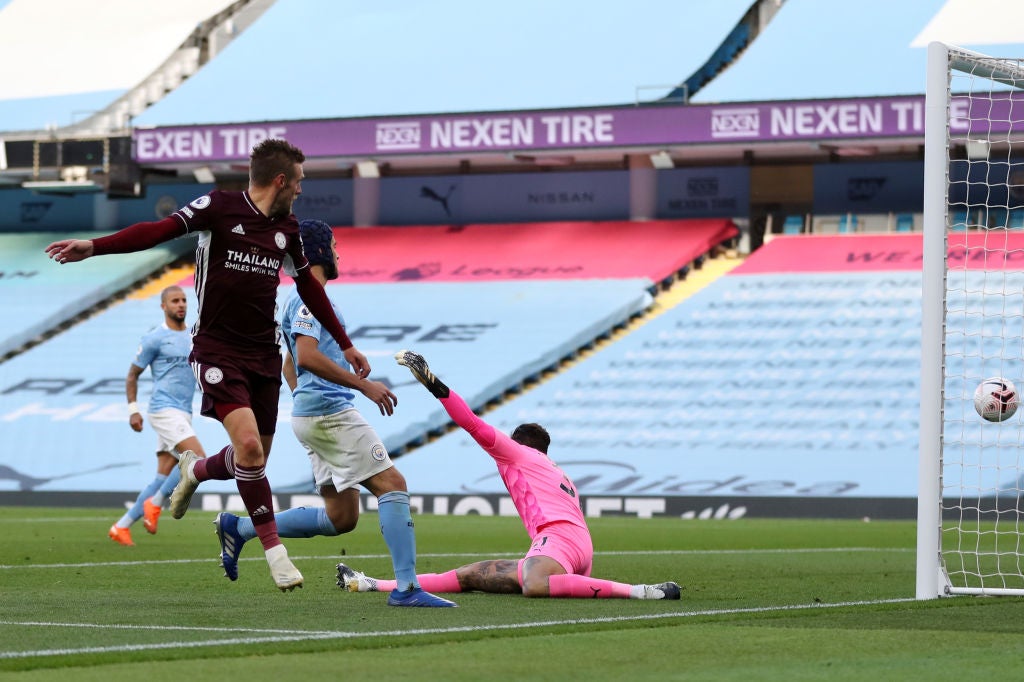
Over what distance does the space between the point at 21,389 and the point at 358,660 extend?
24.8m

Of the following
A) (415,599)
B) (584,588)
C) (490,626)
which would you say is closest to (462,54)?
(584,588)

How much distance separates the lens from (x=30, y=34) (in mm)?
37656

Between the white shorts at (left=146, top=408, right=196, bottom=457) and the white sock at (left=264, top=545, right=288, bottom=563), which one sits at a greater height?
the white sock at (left=264, top=545, right=288, bottom=563)

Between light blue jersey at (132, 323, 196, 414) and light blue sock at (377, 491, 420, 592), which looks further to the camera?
light blue jersey at (132, 323, 196, 414)

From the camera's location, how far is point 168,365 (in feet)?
47.9

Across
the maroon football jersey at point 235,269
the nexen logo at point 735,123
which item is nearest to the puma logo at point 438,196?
the nexen logo at point 735,123

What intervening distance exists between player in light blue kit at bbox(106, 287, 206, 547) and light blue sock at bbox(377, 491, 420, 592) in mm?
6055

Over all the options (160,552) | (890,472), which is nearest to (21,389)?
(890,472)

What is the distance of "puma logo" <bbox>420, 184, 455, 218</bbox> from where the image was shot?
33.3m

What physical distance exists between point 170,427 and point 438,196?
63.7 ft

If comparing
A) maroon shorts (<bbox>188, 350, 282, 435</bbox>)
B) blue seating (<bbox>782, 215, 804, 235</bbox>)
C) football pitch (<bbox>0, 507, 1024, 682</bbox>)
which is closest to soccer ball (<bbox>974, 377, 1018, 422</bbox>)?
football pitch (<bbox>0, 507, 1024, 682</bbox>)

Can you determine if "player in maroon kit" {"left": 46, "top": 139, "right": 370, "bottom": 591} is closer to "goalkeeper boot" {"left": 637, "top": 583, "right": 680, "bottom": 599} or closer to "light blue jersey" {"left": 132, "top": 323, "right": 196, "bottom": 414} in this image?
"goalkeeper boot" {"left": 637, "top": 583, "right": 680, "bottom": 599}

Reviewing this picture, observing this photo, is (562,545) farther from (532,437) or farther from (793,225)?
(793,225)

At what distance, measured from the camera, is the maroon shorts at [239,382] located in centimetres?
772
